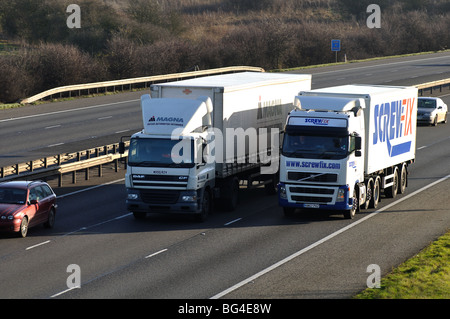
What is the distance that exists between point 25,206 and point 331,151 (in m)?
8.58

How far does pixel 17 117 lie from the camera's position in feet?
151

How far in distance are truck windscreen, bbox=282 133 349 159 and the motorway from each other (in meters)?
2.00

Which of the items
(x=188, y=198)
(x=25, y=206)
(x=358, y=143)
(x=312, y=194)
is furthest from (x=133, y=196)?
(x=358, y=143)

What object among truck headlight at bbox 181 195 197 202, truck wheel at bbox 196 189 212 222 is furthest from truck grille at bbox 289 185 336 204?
truck headlight at bbox 181 195 197 202

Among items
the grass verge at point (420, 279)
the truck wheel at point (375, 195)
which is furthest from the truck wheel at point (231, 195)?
the grass verge at point (420, 279)

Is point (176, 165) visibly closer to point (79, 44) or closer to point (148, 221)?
point (148, 221)

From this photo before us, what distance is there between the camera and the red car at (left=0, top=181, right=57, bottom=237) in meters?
21.7

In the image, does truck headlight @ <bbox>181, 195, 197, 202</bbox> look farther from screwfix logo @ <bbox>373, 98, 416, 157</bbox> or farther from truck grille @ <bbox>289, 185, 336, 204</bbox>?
screwfix logo @ <bbox>373, 98, 416, 157</bbox>

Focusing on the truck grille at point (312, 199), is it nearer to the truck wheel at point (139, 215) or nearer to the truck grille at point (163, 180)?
the truck grille at point (163, 180)

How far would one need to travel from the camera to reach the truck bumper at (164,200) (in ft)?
78.3

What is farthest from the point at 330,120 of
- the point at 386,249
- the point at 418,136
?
the point at 418,136

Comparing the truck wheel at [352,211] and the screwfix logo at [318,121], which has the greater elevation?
the screwfix logo at [318,121]

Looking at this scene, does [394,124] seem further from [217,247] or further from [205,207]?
[217,247]
